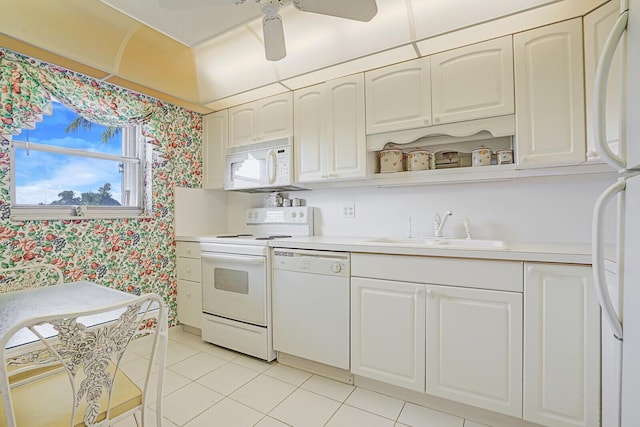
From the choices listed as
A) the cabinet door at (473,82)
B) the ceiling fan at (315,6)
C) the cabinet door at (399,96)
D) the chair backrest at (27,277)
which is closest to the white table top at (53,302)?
the chair backrest at (27,277)

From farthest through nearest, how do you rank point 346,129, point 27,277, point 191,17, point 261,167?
1. point 261,167
2. point 346,129
3. point 191,17
4. point 27,277

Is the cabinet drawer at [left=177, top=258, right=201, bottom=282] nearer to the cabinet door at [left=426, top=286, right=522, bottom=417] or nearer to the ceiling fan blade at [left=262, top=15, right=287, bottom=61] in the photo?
the ceiling fan blade at [left=262, top=15, right=287, bottom=61]

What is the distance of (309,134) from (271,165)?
1.40ft

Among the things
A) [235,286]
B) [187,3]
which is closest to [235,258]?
[235,286]

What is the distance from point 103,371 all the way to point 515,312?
1720mm

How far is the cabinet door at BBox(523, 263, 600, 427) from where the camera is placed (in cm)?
130

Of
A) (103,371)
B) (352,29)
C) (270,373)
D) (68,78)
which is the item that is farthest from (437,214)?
(68,78)

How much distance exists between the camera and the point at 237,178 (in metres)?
2.80

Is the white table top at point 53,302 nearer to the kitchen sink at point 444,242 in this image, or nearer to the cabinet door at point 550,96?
the kitchen sink at point 444,242

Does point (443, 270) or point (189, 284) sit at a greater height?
point (443, 270)

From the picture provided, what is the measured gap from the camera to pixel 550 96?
1.64 meters

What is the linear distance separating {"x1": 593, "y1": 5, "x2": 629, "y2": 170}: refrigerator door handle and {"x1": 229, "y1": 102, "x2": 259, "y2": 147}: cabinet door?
2.35m

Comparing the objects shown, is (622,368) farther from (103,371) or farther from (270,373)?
(270,373)

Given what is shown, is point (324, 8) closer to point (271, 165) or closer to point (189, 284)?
point (271, 165)
